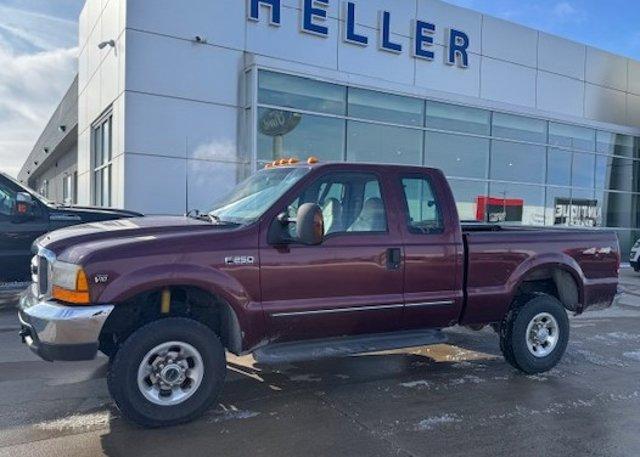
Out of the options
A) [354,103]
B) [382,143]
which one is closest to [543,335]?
[354,103]

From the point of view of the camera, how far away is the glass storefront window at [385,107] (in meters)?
15.0

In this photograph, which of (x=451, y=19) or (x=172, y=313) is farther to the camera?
(x=451, y=19)

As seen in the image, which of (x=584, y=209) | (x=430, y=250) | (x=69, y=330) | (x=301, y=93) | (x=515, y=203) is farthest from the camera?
(x=584, y=209)

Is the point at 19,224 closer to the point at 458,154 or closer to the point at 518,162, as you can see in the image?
the point at 458,154

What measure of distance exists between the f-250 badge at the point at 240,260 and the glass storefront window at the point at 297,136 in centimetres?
913

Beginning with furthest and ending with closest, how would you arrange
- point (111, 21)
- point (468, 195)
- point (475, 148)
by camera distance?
point (475, 148) → point (468, 195) → point (111, 21)

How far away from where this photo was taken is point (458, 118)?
1697 cm

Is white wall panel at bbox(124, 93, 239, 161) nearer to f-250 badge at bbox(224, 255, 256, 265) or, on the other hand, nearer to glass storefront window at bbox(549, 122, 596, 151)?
f-250 badge at bbox(224, 255, 256, 265)

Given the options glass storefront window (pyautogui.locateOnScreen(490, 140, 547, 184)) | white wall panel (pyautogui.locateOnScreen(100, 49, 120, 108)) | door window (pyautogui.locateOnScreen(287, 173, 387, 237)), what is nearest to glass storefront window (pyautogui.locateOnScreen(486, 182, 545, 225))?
glass storefront window (pyautogui.locateOnScreen(490, 140, 547, 184))

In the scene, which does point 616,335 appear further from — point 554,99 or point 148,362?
point 554,99

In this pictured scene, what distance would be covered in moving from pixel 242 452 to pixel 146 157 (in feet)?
31.6

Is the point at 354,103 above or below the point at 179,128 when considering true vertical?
above

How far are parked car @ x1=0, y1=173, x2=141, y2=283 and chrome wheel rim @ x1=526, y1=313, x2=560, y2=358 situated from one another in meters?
6.28

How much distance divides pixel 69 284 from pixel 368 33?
13.0 m
